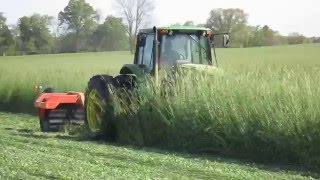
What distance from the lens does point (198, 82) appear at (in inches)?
355

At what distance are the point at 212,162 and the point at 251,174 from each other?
94cm

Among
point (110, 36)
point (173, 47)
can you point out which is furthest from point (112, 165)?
point (110, 36)

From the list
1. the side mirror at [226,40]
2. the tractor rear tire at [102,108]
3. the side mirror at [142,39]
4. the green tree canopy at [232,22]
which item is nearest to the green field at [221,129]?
the tractor rear tire at [102,108]

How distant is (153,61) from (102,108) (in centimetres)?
129

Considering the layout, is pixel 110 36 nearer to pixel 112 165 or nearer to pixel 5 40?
pixel 5 40

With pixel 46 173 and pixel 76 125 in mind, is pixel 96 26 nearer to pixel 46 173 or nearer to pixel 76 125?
pixel 76 125

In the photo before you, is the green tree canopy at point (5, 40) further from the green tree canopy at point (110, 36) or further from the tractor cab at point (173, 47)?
the tractor cab at point (173, 47)

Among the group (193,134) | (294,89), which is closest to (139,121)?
(193,134)

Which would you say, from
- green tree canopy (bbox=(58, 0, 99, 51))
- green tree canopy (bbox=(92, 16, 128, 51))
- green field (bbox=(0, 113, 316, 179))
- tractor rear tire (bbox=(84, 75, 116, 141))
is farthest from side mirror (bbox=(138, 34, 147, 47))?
green tree canopy (bbox=(58, 0, 99, 51))

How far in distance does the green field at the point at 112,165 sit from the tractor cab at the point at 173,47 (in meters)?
2.00

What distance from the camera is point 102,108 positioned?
9930 millimetres

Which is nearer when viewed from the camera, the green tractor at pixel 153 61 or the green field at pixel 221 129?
the green field at pixel 221 129

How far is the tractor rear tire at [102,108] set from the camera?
32.5 feet

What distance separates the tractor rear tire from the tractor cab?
85cm
